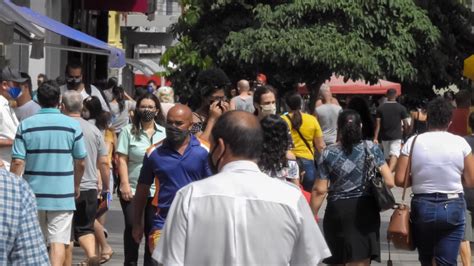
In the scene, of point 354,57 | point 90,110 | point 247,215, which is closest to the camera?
point 247,215

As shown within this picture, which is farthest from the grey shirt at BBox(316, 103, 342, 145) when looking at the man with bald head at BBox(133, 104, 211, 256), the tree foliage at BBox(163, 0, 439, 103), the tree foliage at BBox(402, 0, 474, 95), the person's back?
the tree foliage at BBox(402, 0, 474, 95)

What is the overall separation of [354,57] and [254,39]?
2.39 meters

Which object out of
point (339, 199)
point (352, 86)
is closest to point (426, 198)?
point (339, 199)

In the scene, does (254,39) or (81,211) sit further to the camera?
(254,39)

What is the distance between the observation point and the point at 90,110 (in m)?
13.0

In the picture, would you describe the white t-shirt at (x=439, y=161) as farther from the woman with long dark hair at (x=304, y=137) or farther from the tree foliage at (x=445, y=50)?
the tree foliage at (x=445, y=50)

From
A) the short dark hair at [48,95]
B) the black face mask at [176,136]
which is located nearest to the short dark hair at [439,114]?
the black face mask at [176,136]

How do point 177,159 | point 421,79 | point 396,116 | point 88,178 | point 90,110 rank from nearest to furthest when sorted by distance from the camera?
point 177,159 → point 88,178 → point 90,110 → point 396,116 → point 421,79

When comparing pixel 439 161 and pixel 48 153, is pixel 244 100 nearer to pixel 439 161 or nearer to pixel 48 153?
pixel 48 153

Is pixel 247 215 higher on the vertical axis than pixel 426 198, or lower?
higher

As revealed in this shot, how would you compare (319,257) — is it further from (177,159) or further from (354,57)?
(354,57)

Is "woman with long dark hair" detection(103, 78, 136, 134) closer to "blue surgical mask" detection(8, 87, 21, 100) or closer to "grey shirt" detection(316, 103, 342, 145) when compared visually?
"grey shirt" detection(316, 103, 342, 145)

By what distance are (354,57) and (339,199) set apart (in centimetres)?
2075

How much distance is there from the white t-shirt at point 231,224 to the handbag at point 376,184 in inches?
177
